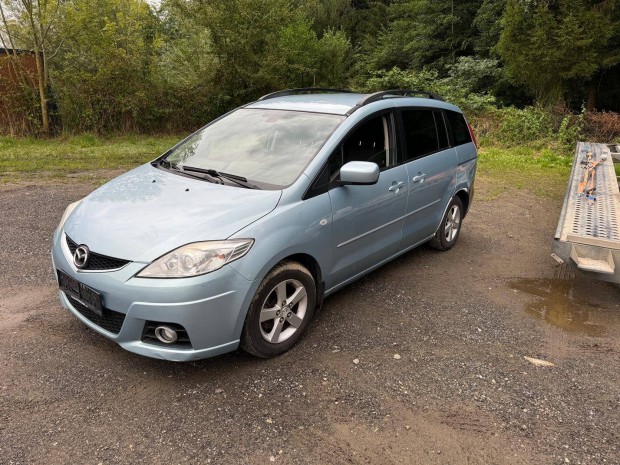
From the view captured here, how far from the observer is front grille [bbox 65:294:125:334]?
285 cm

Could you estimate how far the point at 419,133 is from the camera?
4625mm

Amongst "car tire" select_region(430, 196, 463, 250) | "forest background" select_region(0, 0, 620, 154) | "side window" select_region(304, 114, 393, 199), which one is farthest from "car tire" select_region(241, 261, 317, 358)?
"forest background" select_region(0, 0, 620, 154)

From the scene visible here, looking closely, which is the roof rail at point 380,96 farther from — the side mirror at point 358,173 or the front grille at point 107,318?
the front grille at point 107,318

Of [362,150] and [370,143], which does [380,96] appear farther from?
[362,150]

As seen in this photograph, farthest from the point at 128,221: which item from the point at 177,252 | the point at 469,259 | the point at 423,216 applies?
the point at 469,259

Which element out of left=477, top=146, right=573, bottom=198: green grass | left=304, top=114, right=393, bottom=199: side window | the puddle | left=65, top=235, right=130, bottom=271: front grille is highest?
left=304, top=114, right=393, bottom=199: side window

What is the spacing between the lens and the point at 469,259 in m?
5.33

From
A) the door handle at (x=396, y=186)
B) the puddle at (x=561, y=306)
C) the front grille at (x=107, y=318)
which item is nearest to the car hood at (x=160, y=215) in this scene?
the front grille at (x=107, y=318)

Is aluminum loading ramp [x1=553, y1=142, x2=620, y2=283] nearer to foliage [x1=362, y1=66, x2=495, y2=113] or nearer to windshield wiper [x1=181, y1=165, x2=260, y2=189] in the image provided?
windshield wiper [x1=181, y1=165, x2=260, y2=189]

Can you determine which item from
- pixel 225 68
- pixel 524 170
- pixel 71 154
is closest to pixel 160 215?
pixel 524 170

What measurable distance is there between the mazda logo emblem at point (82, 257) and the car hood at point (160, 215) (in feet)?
0.12

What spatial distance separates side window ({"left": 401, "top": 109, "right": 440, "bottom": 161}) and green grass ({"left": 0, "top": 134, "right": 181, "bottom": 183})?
708cm

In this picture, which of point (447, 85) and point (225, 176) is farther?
point (447, 85)

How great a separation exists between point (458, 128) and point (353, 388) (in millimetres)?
3585
